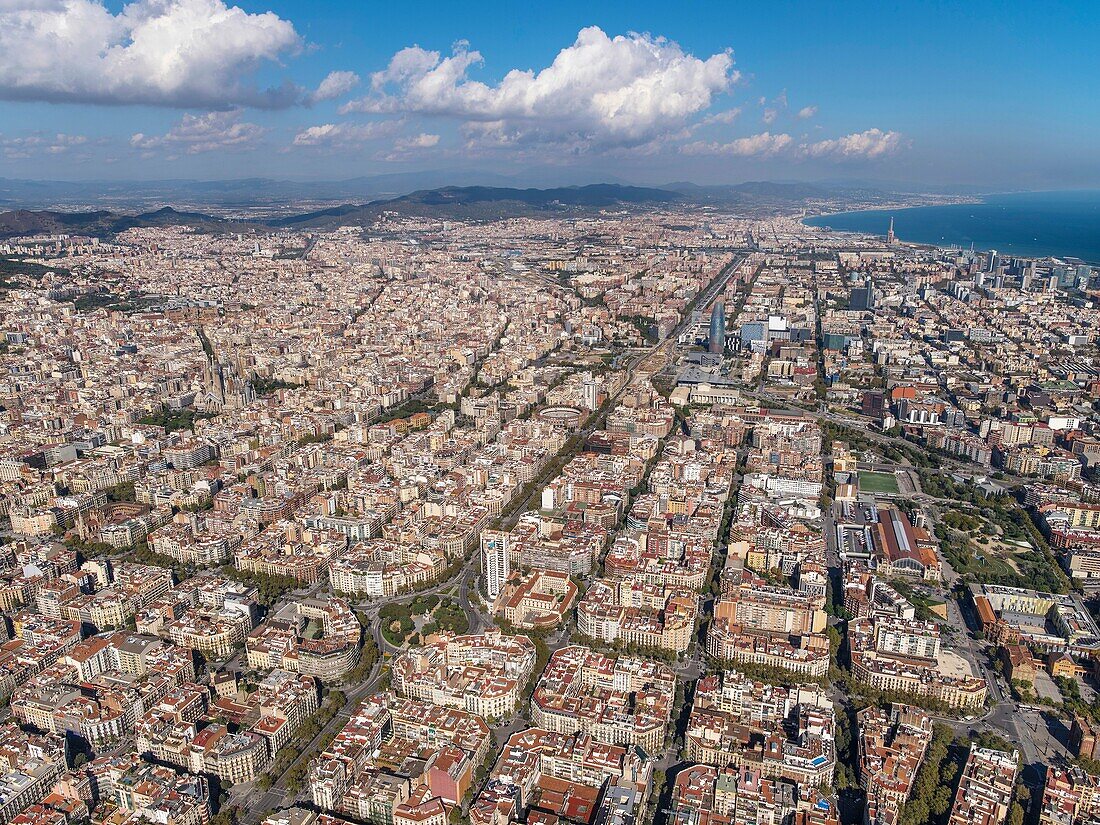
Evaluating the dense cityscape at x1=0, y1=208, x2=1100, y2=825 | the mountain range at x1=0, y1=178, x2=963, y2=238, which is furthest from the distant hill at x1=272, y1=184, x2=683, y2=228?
the dense cityscape at x1=0, y1=208, x2=1100, y2=825

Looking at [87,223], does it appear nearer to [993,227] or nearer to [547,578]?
[547,578]

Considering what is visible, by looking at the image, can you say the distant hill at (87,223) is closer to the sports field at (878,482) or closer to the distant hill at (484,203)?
the distant hill at (484,203)

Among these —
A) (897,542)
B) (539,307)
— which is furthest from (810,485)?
(539,307)

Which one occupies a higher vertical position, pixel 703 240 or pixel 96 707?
pixel 703 240

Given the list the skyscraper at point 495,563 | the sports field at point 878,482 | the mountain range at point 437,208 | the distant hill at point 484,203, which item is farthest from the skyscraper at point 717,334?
the distant hill at point 484,203

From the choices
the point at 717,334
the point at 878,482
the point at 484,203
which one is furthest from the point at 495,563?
the point at 484,203

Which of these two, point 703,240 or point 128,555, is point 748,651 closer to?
point 128,555
